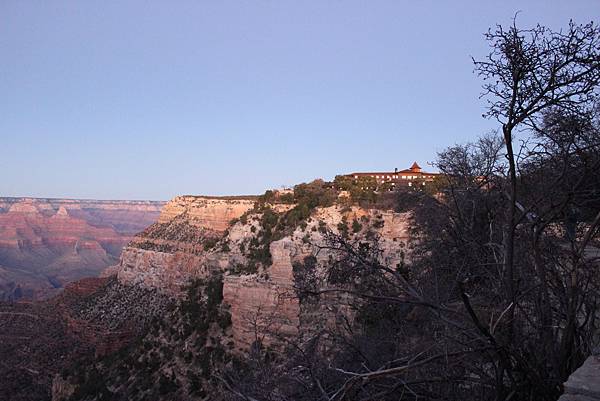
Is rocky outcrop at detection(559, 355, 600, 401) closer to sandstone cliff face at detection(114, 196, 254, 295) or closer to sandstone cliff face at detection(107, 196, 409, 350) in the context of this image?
sandstone cliff face at detection(107, 196, 409, 350)

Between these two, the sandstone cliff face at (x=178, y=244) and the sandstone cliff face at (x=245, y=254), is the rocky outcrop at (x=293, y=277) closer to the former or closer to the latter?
the sandstone cliff face at (x=245, y=254)

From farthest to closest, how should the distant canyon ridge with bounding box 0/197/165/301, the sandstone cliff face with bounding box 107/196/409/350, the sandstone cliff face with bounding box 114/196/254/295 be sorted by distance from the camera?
the distant canyon ridge with bounding box 0/197/165/301 → the sandstone cliff face with bounding box 114/196/254/295 → the sandstone cliff face with bounding box 107/196/409/350

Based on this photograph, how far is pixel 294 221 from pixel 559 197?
64.0 feet

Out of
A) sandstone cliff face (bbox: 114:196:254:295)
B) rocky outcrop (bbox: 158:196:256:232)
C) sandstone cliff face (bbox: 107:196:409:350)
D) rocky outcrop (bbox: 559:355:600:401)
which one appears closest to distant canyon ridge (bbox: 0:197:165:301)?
rocky outcrop (bbox: 158:196:256:232)

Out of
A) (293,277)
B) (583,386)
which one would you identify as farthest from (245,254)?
(583,386)

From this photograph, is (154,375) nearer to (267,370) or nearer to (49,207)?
(267,370)

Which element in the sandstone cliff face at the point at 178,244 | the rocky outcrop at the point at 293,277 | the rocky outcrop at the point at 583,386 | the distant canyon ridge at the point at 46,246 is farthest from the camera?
the distant canyon ridge at the point at 46,246

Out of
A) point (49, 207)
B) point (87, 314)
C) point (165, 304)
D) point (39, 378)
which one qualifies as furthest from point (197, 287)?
point (49, 207)

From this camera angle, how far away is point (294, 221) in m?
24.8

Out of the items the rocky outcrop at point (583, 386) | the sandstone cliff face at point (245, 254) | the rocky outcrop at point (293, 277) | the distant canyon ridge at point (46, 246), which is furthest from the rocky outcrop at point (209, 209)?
the distant canyon ridge at point (46, 246)

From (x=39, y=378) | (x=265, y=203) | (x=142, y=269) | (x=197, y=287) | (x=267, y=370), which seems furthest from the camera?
(x=142, y=269)

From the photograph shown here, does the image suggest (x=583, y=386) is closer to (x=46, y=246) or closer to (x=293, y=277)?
(x=293, y=277)

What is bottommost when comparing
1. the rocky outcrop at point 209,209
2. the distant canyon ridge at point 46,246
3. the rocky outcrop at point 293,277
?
the distant canyon ridge at point 46,246

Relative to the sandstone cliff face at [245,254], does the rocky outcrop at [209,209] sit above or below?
above
